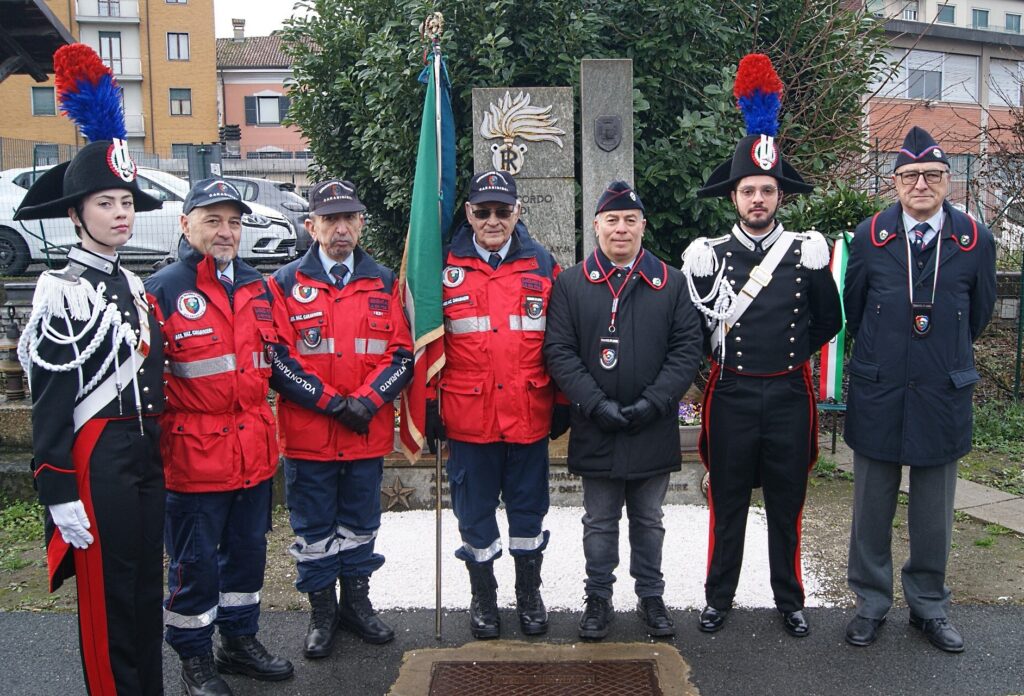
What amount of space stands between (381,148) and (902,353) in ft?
17.0

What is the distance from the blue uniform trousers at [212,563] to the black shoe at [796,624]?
94.4 inches

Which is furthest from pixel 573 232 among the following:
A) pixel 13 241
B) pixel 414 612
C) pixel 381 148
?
pixel 13 241

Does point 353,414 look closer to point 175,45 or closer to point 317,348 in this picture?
point 317,348

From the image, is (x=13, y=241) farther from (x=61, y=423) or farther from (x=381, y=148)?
(x=61, y=423)

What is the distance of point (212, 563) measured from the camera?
3674 mm

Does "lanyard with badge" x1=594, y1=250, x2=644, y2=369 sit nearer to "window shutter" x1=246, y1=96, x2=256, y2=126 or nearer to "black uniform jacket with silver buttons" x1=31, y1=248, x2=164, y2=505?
"black uniform jacket with silver buttons" x1=31, y1=248, x2=164, y2=505

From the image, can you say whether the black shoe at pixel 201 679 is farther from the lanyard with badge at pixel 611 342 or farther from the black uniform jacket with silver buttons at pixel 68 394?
the lanyard with badge at pixel 611 342

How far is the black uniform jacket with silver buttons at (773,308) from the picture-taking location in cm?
414

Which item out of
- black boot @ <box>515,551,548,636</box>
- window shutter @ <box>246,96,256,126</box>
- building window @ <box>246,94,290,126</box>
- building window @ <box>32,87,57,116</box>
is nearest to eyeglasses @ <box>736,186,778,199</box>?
black boot @ <box>515,551,548,636</box>

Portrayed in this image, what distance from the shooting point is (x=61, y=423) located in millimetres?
3133

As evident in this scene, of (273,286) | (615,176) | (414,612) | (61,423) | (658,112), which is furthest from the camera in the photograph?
(658,112)

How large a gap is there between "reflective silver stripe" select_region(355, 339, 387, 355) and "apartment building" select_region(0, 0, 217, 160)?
4335 centimetres

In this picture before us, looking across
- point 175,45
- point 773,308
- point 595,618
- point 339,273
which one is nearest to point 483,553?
point 595,618

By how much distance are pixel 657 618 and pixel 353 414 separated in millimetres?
1692
